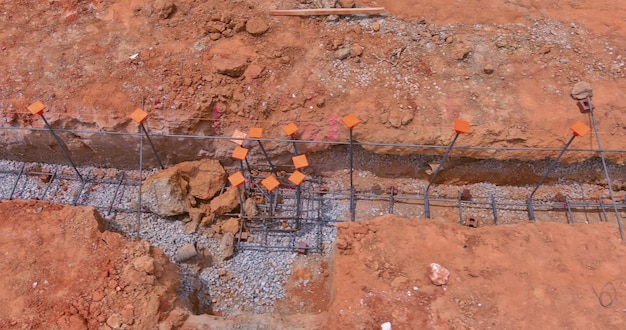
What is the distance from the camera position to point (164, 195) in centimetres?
746

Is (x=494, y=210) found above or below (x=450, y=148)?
below

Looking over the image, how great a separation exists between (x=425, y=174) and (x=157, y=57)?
5411mm

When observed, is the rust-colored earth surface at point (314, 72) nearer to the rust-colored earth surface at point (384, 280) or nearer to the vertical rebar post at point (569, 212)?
the vertical rebar post at point (569, 212)

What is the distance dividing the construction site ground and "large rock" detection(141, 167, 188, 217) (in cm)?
32

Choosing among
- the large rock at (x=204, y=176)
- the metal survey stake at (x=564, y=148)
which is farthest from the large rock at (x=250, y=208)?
the metal survey stake at (x=564, y=148)

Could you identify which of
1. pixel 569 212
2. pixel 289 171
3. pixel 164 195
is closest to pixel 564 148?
pixel 569 212

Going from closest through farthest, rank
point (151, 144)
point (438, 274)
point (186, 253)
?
1. point (438, 274)
2. point (186, 253)
3. point (151, 144)

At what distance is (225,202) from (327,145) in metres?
2.02

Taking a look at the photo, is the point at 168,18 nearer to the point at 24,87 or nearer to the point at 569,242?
the point at 24,87

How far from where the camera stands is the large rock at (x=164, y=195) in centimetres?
747

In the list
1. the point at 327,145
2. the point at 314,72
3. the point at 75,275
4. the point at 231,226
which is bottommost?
the point at 231,226

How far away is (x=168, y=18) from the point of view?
28.7 ft

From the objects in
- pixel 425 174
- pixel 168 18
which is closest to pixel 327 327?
pixel 425 174

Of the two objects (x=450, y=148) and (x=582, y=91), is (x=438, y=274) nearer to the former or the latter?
(x=450, y=148)
